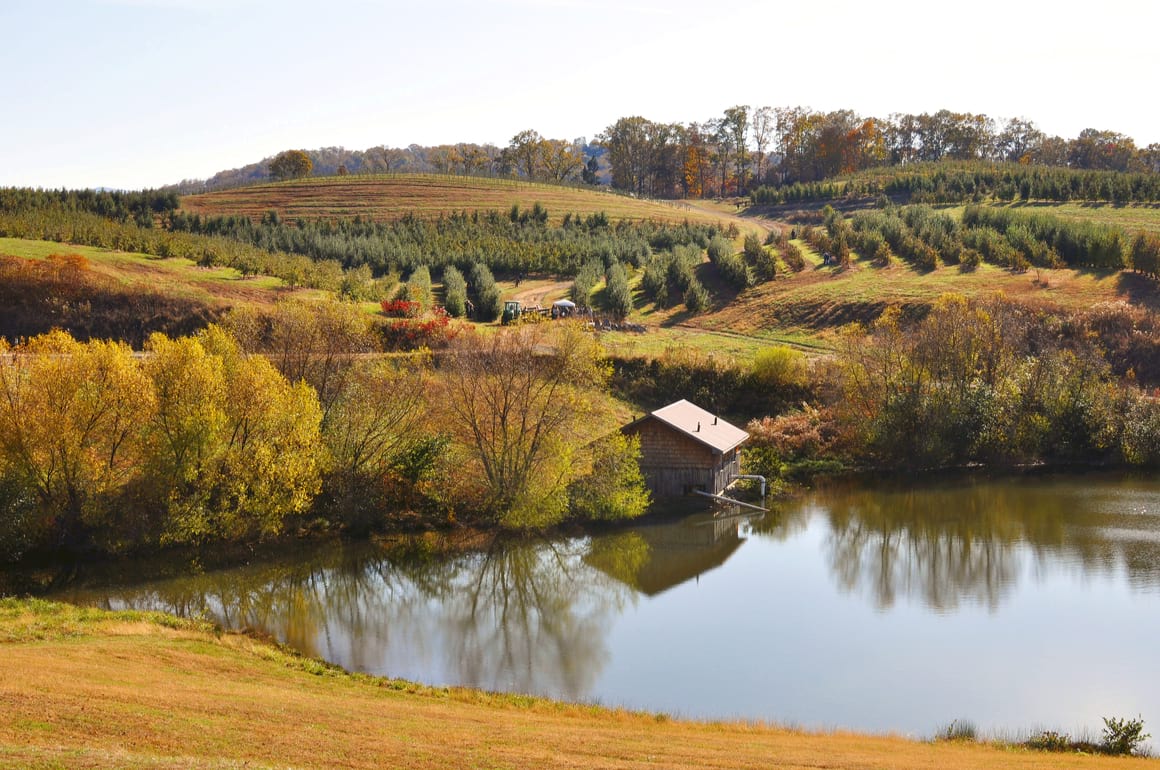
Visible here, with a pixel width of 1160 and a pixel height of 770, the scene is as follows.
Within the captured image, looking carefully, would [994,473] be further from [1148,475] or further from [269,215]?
[269,215]

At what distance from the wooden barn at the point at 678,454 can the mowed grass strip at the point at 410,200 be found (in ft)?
191

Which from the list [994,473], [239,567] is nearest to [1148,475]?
[994,473]

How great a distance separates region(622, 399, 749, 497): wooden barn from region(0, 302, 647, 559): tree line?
6.86ft

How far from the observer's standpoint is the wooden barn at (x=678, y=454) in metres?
37.8

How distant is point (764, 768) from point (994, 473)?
32.7 meters

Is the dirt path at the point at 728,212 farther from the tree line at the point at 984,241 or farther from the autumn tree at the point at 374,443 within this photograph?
the autumn tree at the point at 374,443

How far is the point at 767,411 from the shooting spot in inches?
1917

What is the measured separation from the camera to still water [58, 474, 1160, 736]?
2189cm

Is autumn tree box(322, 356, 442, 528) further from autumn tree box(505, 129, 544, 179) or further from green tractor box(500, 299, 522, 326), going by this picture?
autumn tree box(505, 129, 544, 179)

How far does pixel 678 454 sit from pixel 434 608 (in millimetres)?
13459

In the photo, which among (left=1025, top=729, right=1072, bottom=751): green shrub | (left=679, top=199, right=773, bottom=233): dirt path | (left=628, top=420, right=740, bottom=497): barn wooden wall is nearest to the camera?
(left=1025, top=729, right=1072, bottom=751): green shrub

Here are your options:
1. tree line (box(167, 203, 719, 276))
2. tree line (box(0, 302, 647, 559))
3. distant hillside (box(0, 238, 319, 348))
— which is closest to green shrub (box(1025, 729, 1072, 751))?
tree line (box(0, 302, 647, 559))

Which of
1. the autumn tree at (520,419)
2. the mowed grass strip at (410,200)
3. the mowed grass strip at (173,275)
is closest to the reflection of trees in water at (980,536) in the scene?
the autumn tree at (520,419)

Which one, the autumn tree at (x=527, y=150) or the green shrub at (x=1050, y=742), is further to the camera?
the autumn tree at (x=527, y=150)
